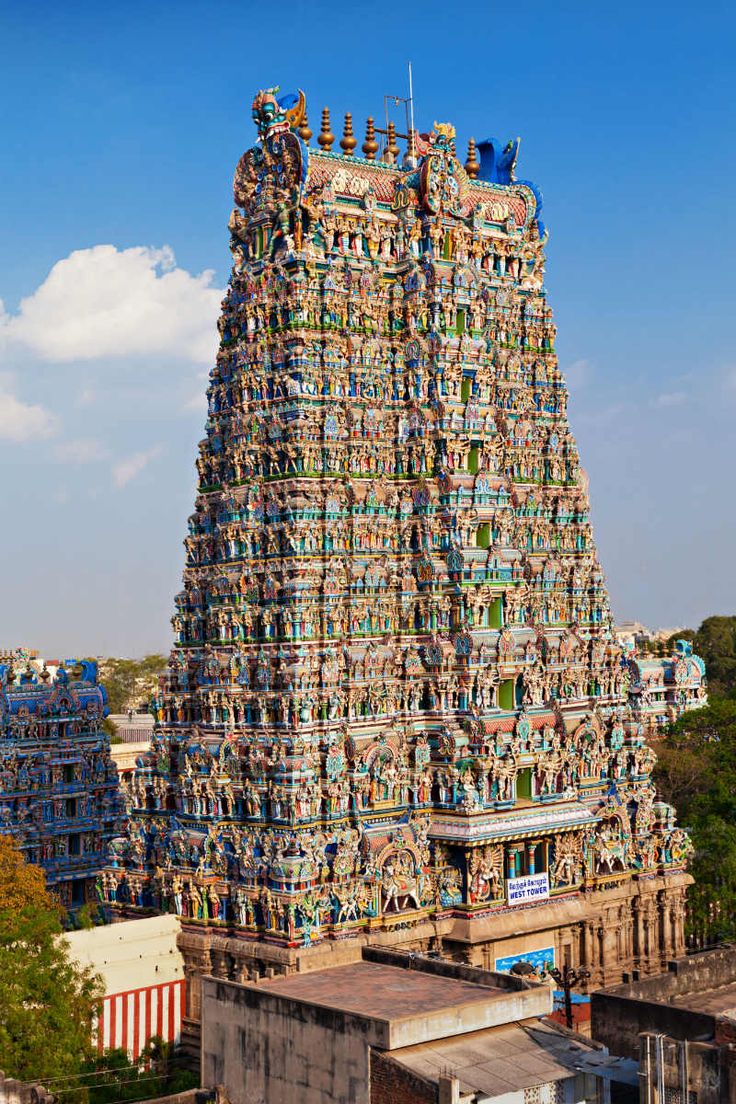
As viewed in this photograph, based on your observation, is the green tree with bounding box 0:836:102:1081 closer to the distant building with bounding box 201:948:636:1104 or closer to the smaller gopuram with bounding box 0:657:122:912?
the distant building with bounding box 201:948:636:1104

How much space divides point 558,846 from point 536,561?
9884 millimetres

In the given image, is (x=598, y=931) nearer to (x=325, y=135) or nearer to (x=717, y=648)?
(x=325, y=135)

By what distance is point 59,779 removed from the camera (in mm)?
60250

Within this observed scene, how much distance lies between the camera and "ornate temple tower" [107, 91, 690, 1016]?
1729 inches

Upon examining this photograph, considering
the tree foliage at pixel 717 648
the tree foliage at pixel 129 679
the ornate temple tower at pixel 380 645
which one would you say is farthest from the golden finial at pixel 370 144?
the tree foliage at pixel 129 679

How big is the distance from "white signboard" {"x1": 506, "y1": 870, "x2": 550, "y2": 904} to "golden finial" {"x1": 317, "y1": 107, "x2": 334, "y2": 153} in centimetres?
2388

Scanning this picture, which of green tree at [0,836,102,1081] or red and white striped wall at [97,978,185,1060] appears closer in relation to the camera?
green tree at [0,836,102,1081]

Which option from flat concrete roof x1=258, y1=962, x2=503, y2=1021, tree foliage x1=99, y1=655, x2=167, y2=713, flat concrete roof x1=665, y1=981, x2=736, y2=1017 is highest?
tree foliage x1=99, y1=655, x2=167, y2=713

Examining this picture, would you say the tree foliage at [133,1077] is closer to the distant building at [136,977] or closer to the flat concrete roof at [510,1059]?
the distant building at [136,977]

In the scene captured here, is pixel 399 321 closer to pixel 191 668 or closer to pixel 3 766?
pixel 191 668

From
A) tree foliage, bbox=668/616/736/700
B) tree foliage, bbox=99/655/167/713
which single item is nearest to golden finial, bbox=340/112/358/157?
tree foliage, bbox=668/616/736/700

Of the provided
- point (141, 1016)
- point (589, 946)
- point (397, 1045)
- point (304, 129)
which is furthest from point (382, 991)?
point (304, 129)

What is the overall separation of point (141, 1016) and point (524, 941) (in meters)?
11.3

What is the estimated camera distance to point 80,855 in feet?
199
